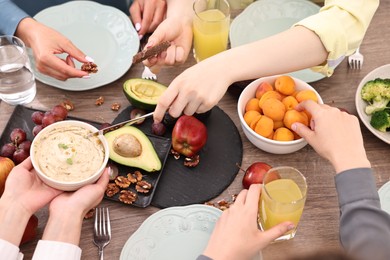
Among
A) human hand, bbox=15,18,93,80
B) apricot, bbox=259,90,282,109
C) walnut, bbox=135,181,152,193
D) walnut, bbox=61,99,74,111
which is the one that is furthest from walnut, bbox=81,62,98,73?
apricot, bbox=259,90,282,109

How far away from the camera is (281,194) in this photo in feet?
4.02

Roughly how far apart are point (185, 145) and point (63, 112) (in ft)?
1.23

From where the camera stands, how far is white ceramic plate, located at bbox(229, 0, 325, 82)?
1719 mm

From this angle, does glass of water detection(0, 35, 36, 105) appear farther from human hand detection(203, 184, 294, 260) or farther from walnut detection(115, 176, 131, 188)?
human hand detection(203, 184, 294, 260)

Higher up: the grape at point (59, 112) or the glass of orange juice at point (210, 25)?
the glass of orange juice at point (210, 25)

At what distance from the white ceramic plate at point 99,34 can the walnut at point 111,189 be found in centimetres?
39

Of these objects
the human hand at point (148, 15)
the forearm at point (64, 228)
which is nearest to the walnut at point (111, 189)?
the forearm at point (64, 228)

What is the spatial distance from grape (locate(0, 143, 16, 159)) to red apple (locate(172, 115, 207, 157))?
0.44 meters

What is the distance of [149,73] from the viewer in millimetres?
1596

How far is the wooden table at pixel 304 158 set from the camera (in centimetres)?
126

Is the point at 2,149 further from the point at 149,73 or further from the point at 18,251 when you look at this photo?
the point at 149,73

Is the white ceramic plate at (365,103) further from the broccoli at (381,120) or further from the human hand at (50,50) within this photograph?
the human hand at (50,50)

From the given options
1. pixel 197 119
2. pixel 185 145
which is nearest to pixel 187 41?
pixel 197 119

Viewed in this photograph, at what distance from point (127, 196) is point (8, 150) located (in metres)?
0.36
